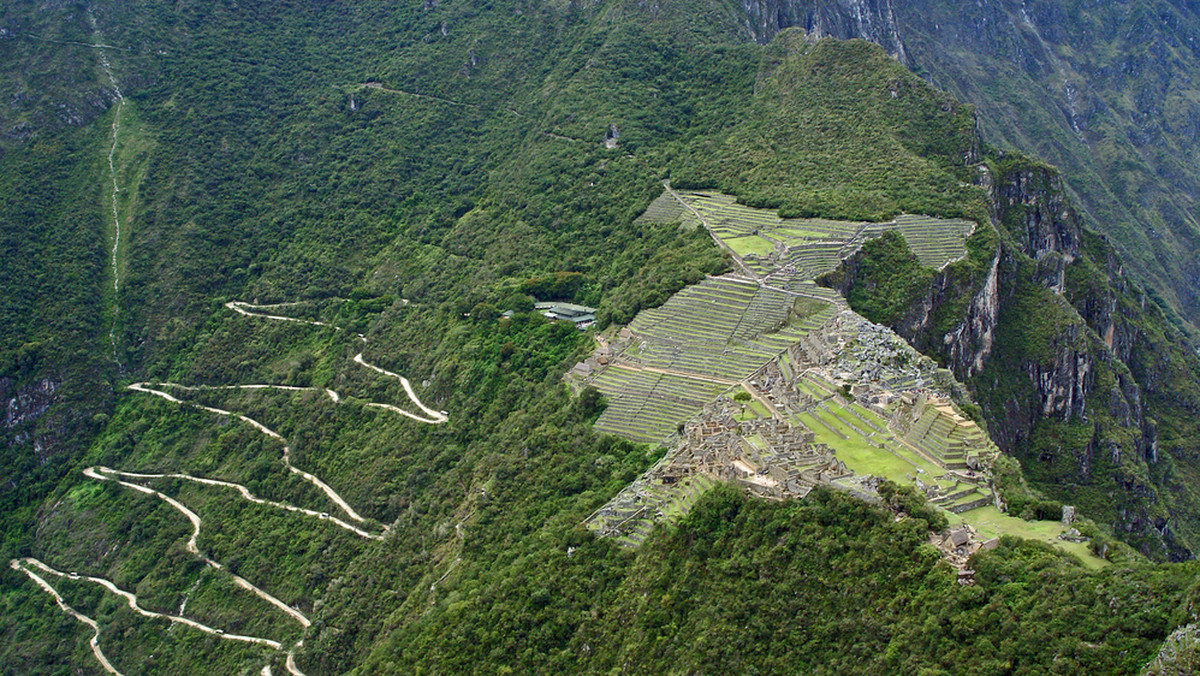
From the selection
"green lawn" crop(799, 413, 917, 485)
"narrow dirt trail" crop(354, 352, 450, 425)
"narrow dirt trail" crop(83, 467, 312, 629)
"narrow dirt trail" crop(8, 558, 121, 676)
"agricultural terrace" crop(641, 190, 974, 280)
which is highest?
"green lawn" crop(799, 413, 917, 485)

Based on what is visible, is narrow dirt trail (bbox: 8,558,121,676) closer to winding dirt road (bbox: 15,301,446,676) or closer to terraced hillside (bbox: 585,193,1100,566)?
winding dirt road (bbox: 15,301,446,676)

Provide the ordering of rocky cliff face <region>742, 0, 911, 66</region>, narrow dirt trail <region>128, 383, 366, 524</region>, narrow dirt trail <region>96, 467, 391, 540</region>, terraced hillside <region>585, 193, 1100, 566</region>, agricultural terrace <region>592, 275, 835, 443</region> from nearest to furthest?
1. terraced hillside <region>585, 193, 1100, 566</region>
2. agricultural terrace <region>592, 275, 835, 443</region>
3. narrow dirt trail <region>96, 467, 391, 540</region>
4. narrow dirt trail <region>128, 383, 366, 524</region>
5. rocky cliff face <region>742, 0, 911, 66</region>

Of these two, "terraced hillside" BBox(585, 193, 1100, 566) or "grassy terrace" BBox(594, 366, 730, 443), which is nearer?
"terraced hillside" BBox(585, 193, 1100, 566)

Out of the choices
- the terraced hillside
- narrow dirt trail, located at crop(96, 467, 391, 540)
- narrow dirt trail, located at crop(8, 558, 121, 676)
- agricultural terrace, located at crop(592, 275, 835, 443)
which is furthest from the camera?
narrow dirt trail, located at crop(8, 558, 121, 676)

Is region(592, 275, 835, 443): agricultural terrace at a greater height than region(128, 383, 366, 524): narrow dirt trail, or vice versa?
region(592, 275, 835, 443): agricultural terrace

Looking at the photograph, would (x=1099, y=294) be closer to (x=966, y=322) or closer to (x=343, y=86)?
(x=966, y=322)

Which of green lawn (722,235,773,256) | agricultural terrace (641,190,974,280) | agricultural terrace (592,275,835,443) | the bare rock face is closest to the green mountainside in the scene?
the bare rock face
